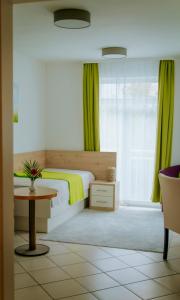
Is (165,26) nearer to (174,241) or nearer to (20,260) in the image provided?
(174,241)

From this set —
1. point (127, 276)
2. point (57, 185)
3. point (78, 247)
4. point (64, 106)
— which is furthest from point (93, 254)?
point (64, 106)

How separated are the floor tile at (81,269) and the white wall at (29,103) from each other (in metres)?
2.59

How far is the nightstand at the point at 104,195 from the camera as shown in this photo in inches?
230

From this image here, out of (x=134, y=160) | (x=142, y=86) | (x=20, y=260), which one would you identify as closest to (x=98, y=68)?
(x=142, y=86)

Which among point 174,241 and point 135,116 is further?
point 135,116

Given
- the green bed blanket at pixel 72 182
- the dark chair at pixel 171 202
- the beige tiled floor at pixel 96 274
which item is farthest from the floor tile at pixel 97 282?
the green bed blanket at pixel 72 182

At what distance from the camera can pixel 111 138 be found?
249 inches

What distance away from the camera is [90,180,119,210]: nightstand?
5848mm

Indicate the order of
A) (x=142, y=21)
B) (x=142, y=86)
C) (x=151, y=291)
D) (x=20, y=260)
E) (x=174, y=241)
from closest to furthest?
(x=151, y=291)
(x=20, y=260)
(x=142, y=21)
(x=174, y=241)
(x=142, y=86)

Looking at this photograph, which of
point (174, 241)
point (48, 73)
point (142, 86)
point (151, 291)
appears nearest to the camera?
point (151, 291)

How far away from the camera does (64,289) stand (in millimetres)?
3037

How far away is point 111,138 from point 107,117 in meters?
0.36

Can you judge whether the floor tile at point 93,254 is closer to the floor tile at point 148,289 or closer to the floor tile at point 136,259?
the floor tile at point 136,259

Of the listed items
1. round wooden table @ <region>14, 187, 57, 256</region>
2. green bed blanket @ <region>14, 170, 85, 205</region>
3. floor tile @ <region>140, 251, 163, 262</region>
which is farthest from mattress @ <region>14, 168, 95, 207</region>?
floor tile @ <region>140, 251, 163, 262</region>
